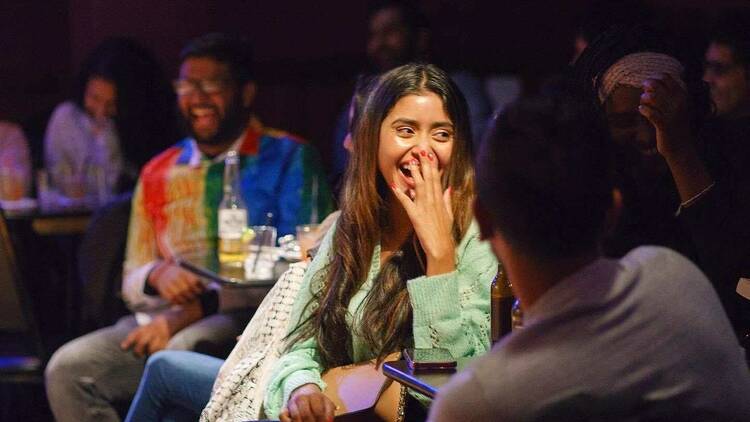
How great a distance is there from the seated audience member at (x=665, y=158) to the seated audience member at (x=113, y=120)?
3055 mm

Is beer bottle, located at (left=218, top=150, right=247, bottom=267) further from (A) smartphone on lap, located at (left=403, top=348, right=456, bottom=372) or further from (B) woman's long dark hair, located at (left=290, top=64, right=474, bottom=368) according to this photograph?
(A) smartphone on lap, located at (left=403, top=348, right=456, bottom=372)

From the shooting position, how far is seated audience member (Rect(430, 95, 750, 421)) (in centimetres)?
127

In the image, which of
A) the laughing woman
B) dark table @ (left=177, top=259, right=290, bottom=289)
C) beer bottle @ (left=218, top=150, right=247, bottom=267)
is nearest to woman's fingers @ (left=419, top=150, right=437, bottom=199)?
the laughing woman

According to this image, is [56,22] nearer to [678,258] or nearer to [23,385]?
[23,385]

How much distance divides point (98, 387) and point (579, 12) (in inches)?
183

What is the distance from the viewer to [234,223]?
3.63m

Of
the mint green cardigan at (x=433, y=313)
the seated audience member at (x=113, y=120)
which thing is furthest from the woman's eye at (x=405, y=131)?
the seated audience member at (x=113, y=120)

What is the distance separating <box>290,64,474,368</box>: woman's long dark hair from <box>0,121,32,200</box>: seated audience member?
289 centimetres

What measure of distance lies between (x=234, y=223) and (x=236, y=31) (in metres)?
3.26

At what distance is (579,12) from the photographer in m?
7.14

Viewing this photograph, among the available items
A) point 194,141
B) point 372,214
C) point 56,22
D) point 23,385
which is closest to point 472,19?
point 56,22

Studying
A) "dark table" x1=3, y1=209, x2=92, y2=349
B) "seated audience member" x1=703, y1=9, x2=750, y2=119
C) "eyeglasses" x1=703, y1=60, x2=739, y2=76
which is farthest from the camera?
"dark table" x1=3, y1=209, x2=92, y2=349

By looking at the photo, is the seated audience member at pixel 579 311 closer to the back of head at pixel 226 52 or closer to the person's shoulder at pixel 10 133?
the back of head at pixel 226 52

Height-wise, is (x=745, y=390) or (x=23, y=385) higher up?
(x=745, y=390)
